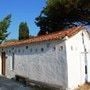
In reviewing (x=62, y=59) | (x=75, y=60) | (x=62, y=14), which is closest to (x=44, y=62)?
(x=62, y=59)

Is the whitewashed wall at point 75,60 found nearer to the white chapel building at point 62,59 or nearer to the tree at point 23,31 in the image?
the white chapel building at point 62,59

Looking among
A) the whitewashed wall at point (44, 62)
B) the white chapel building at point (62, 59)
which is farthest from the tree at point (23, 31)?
the white chapel building at point (62, 59)

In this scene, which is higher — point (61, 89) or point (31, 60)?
point (31, 60)

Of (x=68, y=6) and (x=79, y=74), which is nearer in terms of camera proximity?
(x=79, y=74)

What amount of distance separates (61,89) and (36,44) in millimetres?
4601

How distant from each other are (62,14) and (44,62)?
11.8m

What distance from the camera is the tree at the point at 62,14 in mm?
28156

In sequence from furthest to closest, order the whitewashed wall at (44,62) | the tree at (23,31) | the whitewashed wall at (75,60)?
the tree at (23,31)
the whitewashed wall at (44,62)
the whitewashed wall at (75,60)

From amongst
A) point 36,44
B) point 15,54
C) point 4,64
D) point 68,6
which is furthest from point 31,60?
point 68,6

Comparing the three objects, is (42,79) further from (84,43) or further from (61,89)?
(84,43)

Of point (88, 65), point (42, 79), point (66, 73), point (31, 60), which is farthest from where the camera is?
point (31, 60)

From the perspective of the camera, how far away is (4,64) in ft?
88.0

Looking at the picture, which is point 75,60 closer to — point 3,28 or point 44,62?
point 44,62

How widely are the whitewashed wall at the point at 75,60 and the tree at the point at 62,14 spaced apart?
35.2ft
